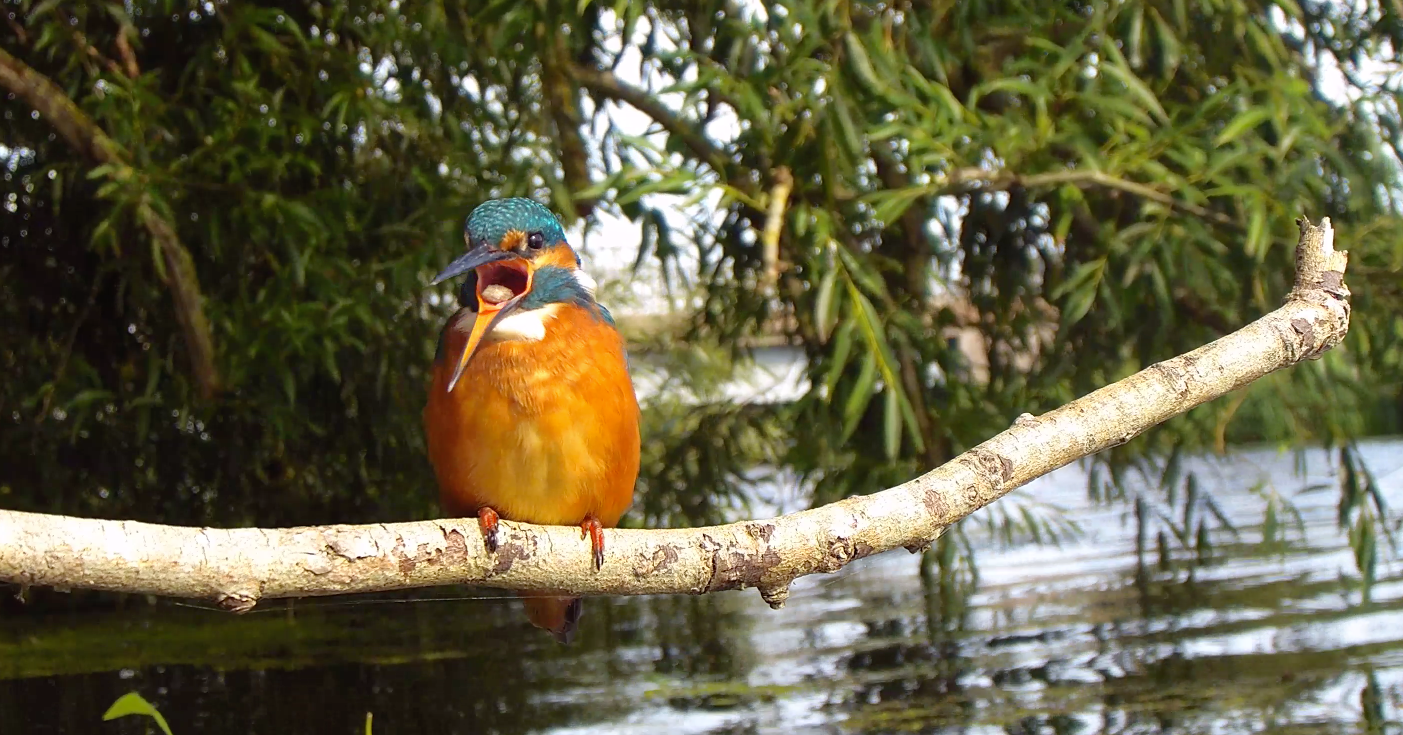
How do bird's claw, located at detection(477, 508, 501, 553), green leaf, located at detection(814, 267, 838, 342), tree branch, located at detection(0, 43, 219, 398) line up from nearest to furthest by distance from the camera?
bird's claw, located at detection(477, 508, 501, 553) < green leaf, located at detection(814, 267, 838, 342) < tree branch, located at detection(0, 43, 219, 398)

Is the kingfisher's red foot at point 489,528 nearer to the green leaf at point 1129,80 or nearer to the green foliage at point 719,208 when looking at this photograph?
the green foliage at point 719,208

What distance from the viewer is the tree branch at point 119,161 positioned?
2994mm

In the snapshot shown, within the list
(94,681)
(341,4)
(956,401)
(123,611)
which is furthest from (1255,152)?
(123,611)

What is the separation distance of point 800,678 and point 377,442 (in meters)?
1.43

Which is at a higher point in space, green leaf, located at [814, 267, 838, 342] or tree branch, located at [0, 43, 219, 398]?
tree branch, located at [0, 43, 219, 398]

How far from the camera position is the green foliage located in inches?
114

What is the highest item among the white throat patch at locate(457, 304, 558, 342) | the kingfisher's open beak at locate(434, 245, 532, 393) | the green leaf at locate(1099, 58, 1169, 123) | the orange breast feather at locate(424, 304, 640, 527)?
the green leaf at locate(1099, 58, 1169, 123)

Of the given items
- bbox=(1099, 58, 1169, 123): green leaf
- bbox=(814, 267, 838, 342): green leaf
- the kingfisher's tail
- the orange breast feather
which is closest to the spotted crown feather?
the orange breast feather

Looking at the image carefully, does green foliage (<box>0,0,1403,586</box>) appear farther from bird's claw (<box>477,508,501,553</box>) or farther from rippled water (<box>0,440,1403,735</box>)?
bird's claw (<box>477,508,501,553</box>)

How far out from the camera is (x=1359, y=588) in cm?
426

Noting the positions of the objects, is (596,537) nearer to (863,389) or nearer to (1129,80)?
(863,389)

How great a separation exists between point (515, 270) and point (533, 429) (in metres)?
0.19

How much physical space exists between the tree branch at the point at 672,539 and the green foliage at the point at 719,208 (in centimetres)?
118

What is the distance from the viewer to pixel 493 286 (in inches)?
65.6
